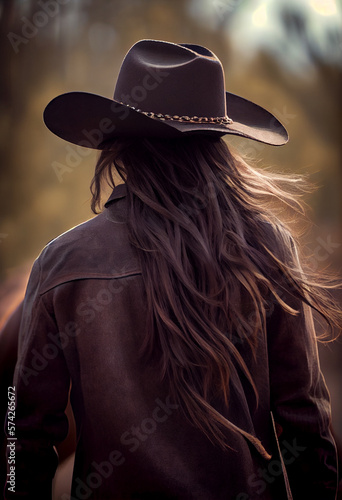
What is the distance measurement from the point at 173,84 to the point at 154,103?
0.19 feet

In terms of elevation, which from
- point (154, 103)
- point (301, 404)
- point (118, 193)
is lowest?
point (301, 404)

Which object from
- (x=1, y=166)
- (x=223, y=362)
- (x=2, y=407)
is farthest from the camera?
(x=1, y=166)

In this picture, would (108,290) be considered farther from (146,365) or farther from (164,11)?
(164,11)

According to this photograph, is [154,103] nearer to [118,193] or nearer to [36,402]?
[118,193]

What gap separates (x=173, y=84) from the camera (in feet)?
3.14

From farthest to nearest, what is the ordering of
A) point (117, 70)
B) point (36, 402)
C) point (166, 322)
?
point (117, 70) < point (36, 402) < point (166, 322)

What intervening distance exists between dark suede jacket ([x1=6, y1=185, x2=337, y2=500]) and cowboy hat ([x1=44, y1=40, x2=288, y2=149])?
13 centimetres

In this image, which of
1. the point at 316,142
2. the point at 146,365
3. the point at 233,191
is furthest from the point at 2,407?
the point at 316,142

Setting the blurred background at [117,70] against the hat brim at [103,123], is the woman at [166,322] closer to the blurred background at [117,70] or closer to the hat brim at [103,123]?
the hat brim at [103,123]

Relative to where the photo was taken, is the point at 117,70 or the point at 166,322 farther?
the point at 117,70

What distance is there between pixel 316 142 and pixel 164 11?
101 centimetres

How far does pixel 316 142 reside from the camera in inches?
95.0

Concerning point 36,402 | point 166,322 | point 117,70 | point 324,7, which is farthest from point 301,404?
point 324,7

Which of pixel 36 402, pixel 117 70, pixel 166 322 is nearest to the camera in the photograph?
pixel 166 322
